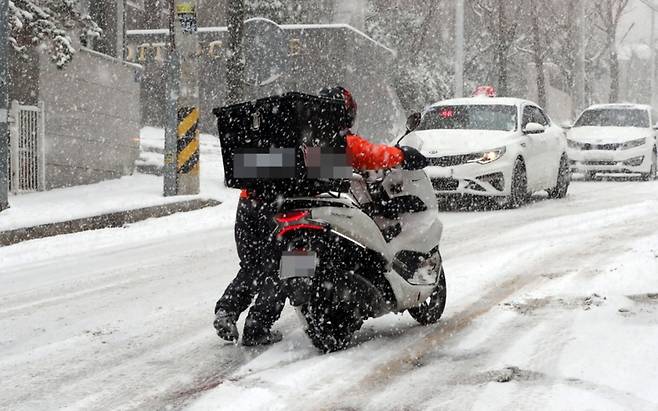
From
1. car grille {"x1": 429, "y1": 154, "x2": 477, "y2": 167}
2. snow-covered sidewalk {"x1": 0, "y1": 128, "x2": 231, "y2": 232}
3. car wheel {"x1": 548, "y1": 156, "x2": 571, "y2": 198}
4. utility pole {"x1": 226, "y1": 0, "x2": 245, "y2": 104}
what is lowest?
snow-covered sidewalk {"x1": 0, "y1": 128, "x2": 231, "y2": 232}

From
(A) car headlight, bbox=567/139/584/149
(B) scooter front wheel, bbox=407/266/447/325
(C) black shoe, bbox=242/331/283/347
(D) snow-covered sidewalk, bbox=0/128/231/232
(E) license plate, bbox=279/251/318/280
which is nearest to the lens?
(E) license plate, bbox=279/251/318/280

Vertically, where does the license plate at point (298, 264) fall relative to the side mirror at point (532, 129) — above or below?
below

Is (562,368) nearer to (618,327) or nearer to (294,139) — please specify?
(618,327)

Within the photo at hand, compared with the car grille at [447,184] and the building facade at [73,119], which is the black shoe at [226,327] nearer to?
the car grille at [447,184]

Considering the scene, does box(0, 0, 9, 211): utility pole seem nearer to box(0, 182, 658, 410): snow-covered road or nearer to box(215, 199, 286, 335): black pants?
box(0, 182, 658, 410): snow-covered road

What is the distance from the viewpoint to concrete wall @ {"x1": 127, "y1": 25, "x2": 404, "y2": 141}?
2600 cm

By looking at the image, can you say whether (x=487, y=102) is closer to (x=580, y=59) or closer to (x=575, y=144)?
(x=575, y=144)

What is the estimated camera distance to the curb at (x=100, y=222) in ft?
37.2

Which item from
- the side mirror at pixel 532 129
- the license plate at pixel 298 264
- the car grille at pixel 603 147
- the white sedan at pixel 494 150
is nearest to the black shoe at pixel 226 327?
the license plate at pixel 298 264

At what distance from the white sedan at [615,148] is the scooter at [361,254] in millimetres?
15127

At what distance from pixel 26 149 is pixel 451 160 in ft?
21.3

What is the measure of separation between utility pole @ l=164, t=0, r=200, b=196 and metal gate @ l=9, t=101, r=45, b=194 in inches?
85.7

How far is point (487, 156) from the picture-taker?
14438 millimetres

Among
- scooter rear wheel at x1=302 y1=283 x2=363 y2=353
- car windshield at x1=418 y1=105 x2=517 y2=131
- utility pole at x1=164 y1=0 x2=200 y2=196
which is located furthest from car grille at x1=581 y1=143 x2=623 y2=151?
scooter rear wheel at x1=302 y1=283 x2=363 y2=353
